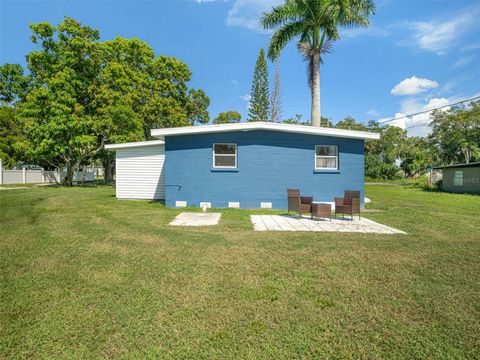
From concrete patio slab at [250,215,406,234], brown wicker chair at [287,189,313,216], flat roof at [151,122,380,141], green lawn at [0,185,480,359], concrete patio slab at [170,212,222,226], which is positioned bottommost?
green lawn at [0,185,480,359]

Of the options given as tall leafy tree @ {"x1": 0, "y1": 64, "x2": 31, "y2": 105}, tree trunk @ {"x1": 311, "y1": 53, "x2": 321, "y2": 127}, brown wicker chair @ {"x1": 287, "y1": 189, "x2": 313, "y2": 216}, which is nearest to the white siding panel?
brown wicker chair @ {"x1": 287, "y1": 189, "x2": 313, "y2": 216}

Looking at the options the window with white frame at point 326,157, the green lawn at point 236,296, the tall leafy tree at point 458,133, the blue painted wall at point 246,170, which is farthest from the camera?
the tall leafy tree at point 458,133

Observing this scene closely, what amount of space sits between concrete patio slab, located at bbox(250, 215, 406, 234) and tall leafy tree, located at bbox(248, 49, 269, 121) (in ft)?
114

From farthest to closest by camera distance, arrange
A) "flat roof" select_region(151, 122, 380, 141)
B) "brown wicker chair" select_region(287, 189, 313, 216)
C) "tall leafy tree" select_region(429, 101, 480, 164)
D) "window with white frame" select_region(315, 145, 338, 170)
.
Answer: "tall leafy tree" select_region(429, 101, 480, 164)
"window with white frame" select_region(315, 145, 338, 170)
"flat roof" select_region(151, 122, 380, 141)
"brown wicker chair" select_region(287, 189, 313, 216)

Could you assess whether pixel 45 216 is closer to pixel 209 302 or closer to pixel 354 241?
pixel 209 302

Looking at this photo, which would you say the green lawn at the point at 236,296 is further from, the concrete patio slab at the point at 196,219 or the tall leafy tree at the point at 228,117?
the tall leafy tree at the point at 228,117

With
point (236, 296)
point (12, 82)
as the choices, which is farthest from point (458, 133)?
point (12, 82)

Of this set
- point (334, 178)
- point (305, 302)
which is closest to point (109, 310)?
point (305, 302)

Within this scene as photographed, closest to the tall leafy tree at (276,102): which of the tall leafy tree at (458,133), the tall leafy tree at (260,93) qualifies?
the tall leafy tree at (260,93)

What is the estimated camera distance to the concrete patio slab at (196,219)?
7.42m

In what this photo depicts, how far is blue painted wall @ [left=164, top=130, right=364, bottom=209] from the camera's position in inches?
411

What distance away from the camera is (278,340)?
7.85 ft

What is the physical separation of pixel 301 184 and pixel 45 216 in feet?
29.6

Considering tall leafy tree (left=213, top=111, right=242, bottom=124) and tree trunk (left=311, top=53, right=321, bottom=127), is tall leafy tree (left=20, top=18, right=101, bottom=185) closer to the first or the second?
tree trunk (left=311, top=53, right=321, bottom=127)
